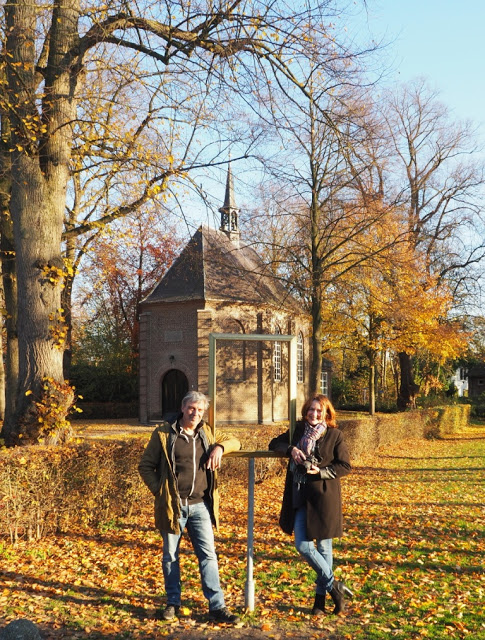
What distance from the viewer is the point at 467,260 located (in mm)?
32219

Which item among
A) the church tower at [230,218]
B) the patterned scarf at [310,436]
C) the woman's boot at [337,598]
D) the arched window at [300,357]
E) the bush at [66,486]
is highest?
the church tower at [230,218]

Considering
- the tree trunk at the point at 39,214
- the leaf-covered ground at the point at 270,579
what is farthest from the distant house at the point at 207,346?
the tree trunk at the point at 39,214

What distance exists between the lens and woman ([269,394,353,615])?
190 inches

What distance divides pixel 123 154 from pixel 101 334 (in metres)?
29.6

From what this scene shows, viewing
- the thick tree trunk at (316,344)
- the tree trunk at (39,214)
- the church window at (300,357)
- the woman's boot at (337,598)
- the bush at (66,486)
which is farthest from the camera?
the church window at (300,357)

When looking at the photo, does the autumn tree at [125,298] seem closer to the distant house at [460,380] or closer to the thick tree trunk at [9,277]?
the thick tree trunk at [9,277]

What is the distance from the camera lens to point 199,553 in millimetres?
4898

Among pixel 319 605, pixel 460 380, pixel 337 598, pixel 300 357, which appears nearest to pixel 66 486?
pixel 319 605

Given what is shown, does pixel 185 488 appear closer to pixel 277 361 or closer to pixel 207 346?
pixel 207 346

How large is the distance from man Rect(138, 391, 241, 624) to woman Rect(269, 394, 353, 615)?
63cm

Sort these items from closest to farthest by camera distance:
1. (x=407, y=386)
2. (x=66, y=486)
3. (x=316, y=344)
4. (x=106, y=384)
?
1. (x=66, y=486)
2. (x=316, y=344)
3. (x=407, y=386)
4. (x=106, y=384)

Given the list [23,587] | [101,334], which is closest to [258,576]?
[23,587]

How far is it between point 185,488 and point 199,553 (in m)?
0.57

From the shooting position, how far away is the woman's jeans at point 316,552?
4.82m
